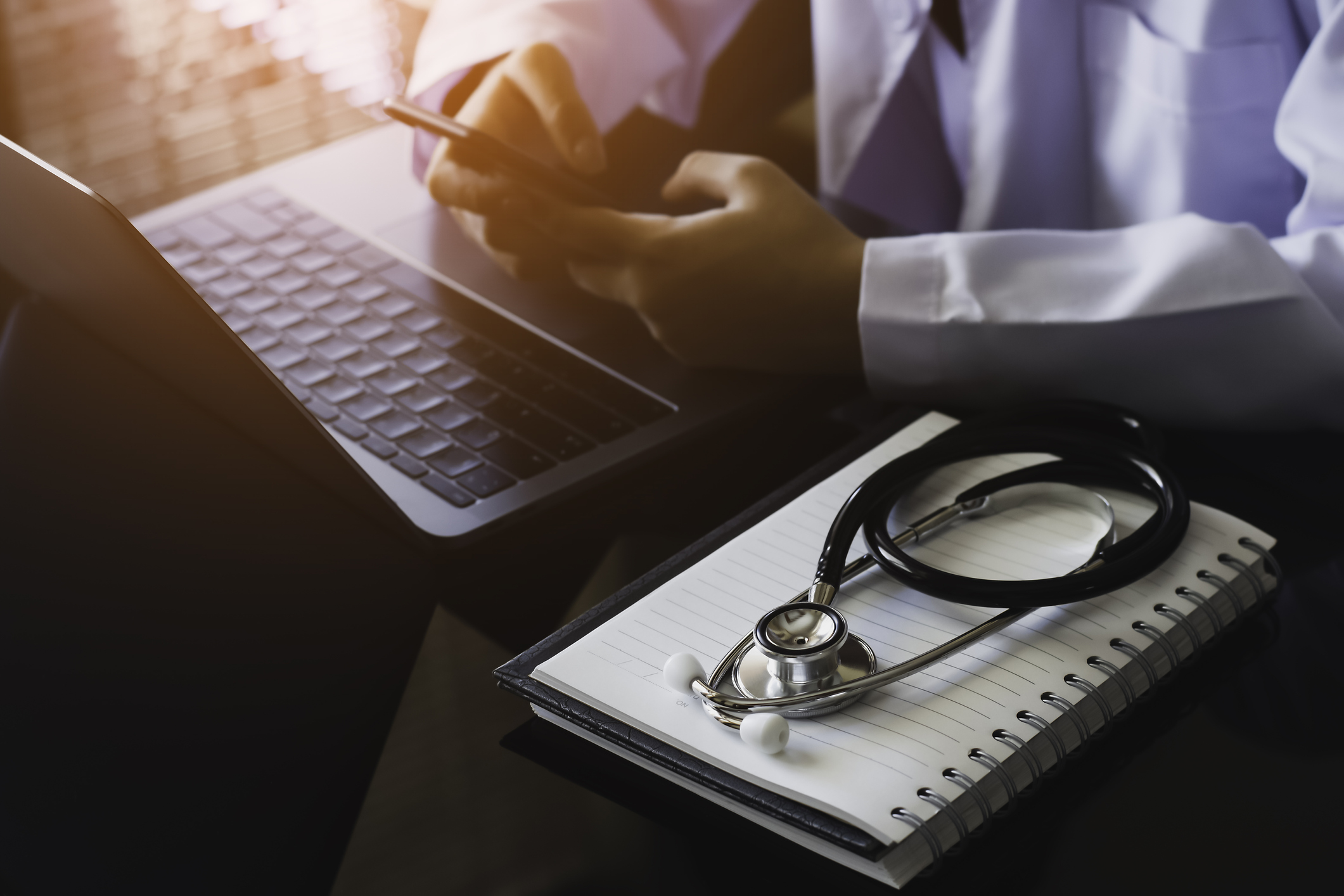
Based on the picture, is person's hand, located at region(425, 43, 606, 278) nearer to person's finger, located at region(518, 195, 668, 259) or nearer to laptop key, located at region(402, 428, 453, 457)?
person's finger, located at region(518, 195, 668, 259)

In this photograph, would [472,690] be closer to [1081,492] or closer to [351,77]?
[1081,492]

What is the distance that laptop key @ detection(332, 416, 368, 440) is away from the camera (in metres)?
0.59

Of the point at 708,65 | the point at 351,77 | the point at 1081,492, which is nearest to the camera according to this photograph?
the point at 1081,492

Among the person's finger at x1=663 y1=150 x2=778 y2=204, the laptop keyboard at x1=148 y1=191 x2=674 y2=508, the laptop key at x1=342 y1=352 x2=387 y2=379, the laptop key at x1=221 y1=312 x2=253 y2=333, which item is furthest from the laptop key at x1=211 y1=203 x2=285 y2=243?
the person's finger at x1=663 y1=150 x2=778 y2=204

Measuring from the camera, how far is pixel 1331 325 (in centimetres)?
53

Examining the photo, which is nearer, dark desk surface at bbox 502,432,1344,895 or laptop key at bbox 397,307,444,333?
dark desk surface at bbox 502,432,1344,895

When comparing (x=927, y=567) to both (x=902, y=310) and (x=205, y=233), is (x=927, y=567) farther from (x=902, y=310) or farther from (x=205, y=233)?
(x=205, y=233)

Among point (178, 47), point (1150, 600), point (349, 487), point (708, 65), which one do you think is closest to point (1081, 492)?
point (1150, 600)

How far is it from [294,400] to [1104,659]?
302mm

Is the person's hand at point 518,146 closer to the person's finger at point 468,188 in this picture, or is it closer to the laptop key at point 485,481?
the person's finger at point 468,188

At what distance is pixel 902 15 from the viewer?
0.83 metres

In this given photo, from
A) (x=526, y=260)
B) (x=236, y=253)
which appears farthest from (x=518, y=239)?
(x=236, y=253)

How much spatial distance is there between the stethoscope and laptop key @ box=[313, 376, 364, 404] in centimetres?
32

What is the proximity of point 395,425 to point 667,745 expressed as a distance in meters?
0.30
